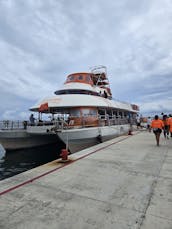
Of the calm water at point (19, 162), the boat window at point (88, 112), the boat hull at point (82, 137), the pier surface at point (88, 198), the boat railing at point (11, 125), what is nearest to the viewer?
the pier surface at point (88, 198)

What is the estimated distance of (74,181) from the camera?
11.7 feet

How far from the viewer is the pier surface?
2.12 meters

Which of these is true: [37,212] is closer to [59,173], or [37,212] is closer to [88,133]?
[59,173]

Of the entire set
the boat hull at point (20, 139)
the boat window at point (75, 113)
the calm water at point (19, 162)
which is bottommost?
the calm water at point (19, 162)

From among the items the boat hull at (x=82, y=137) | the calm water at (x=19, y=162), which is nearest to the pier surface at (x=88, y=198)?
the boat hull at (x=82, y=137)

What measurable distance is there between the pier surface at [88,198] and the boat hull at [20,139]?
340 inches

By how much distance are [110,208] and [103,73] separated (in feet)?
57.3

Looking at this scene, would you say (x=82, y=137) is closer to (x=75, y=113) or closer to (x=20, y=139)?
(x=75, y=113)

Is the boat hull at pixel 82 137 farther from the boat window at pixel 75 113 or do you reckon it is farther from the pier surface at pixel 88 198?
the pier surface at pixel 88 198

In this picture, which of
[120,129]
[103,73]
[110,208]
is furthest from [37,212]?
[103,73]

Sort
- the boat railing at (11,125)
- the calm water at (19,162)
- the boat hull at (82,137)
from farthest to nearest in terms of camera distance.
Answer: the boat railing at (11,125) < the boat hull at (82,137) < the calm water at (19,162)

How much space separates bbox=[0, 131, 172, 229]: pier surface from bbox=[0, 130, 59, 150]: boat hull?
863 centimetres

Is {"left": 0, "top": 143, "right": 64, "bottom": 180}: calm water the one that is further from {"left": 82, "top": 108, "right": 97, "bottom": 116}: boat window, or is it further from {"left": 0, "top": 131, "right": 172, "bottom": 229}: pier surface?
{"left": 0, "top": 131, "right": 172, "bottom": 229}: pier surface

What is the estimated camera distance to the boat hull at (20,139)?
1204 centimetres
